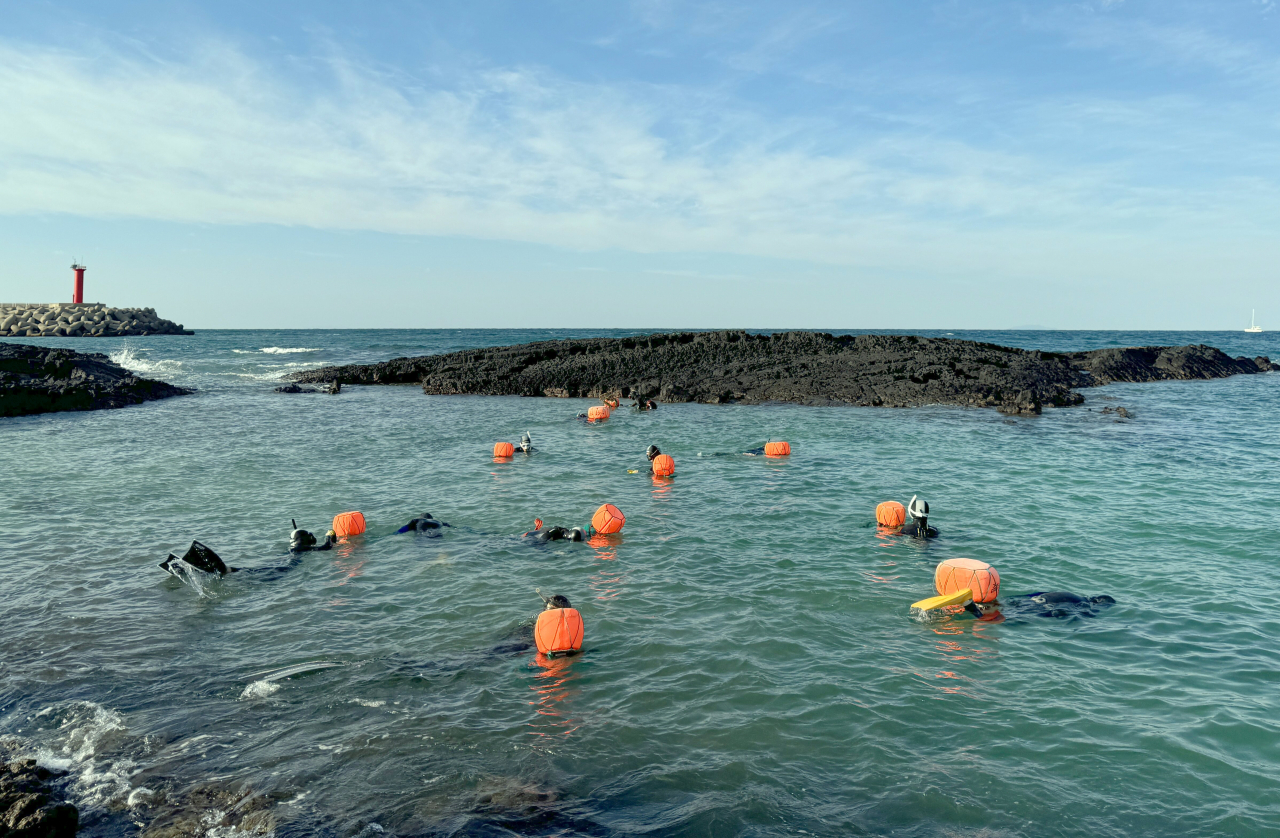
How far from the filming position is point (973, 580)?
10906 millimetres

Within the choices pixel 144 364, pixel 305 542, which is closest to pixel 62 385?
pixel 144 364

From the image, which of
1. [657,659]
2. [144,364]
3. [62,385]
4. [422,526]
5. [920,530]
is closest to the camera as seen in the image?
[657,659]

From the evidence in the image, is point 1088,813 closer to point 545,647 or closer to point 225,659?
point 545,647

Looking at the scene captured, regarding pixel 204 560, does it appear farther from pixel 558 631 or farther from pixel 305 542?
pixel 558 631

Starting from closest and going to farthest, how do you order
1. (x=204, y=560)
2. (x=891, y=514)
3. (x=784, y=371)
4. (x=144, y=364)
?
(x=204, y=560), (x=891, y=514), (x=784, y=371), (x=144, y=364)

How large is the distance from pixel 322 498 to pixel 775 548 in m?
11.6

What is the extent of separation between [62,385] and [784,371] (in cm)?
3738

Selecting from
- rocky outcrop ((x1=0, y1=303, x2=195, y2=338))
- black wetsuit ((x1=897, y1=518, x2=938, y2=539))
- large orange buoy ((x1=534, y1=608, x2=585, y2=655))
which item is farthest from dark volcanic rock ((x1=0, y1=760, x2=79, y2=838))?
rocky outcrop ((x1=0, y1=303, x2=195, y2=338))

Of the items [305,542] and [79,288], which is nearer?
[305,542]

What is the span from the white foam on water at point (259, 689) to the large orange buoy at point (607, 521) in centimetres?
729

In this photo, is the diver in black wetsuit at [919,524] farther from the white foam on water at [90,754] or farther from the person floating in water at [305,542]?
the white foam on water at [90,754]

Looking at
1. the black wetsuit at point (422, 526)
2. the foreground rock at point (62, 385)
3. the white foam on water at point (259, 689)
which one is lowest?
the white foam on water at point (259, 689)

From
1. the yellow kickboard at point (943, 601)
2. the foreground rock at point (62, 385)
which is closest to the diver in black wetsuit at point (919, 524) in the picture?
the yellow kickboard at point (943, 601)

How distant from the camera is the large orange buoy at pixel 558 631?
9.45m
